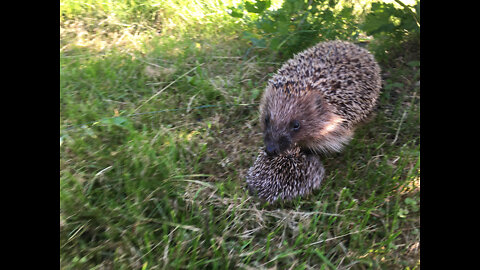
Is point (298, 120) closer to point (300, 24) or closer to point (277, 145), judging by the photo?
point (277, 145)

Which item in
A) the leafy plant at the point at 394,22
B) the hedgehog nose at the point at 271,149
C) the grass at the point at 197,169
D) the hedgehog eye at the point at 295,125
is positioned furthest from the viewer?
the leafy plant at the point at 394,22

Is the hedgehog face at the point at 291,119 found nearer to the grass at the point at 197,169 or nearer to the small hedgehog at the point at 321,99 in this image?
the small hedgehog at the point at 321,99

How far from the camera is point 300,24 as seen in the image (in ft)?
12.9

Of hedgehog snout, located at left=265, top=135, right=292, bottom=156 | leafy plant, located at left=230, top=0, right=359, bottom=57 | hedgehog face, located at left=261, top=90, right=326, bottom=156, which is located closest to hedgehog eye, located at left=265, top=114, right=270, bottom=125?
hedgehog face, located at left=261, top=90, right=326, bottom=156

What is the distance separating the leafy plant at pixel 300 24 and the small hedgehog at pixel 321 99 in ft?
1.85

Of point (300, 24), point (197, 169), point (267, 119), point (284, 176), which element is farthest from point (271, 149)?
point (300, 24)

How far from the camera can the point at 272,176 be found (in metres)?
2.61

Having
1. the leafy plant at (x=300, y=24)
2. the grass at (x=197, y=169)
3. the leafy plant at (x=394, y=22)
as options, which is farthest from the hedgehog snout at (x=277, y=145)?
the leafy plant at (x=394, y=22)

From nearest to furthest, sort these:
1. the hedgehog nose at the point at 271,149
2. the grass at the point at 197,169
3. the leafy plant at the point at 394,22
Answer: the grass at the point at 197,169, the hedgehog nose at the point at 271,149, the leafy plant at the point at 394,22

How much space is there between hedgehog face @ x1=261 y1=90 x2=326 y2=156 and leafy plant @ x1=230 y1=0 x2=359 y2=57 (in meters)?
1.09

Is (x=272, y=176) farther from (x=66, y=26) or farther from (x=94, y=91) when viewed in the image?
(x=66, y=26)

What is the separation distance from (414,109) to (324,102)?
1133 mm

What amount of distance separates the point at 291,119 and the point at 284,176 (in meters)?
0.63

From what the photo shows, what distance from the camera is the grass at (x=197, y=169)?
219 cm
